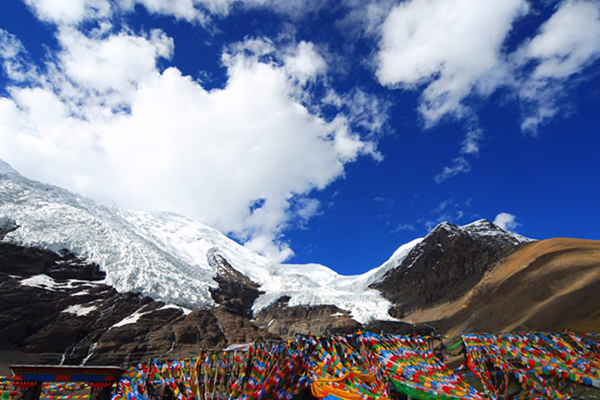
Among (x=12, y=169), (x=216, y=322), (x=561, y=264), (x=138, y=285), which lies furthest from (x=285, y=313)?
(x=12, y=169)

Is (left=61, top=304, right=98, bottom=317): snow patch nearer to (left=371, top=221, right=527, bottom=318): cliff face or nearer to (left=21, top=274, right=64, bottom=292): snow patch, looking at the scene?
(left=21, top=274, right=64, bottom=292): snow patch

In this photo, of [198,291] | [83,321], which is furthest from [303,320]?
[83,321]

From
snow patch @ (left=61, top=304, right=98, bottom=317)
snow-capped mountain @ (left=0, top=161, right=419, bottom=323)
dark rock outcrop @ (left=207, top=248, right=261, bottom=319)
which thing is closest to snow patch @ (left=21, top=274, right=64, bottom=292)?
snow patch @ (left=61, top=304, right=98, bottom=317)

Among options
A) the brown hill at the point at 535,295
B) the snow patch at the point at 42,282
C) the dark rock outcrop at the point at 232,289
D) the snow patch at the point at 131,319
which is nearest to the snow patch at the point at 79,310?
the snow patch at the point at 42,282

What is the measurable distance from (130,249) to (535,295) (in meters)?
78.6

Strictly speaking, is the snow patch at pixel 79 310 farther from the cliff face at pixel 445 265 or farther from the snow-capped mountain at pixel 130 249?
the cliff face at pixel 445 265

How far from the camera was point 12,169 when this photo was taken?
88.4m

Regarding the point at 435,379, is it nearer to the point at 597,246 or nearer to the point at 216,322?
the point at 216,322

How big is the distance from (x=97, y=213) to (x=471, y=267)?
9981 centimetres

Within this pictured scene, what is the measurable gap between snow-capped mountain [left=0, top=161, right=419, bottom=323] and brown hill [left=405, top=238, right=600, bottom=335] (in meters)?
23.3

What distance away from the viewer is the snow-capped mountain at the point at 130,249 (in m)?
67.4

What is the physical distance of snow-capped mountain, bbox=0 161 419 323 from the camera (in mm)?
67438

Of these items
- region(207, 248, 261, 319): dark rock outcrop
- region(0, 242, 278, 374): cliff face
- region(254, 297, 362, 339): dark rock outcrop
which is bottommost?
region(0, 242, 278, 374): cliff face

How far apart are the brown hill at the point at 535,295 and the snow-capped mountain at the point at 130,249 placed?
23.3m
